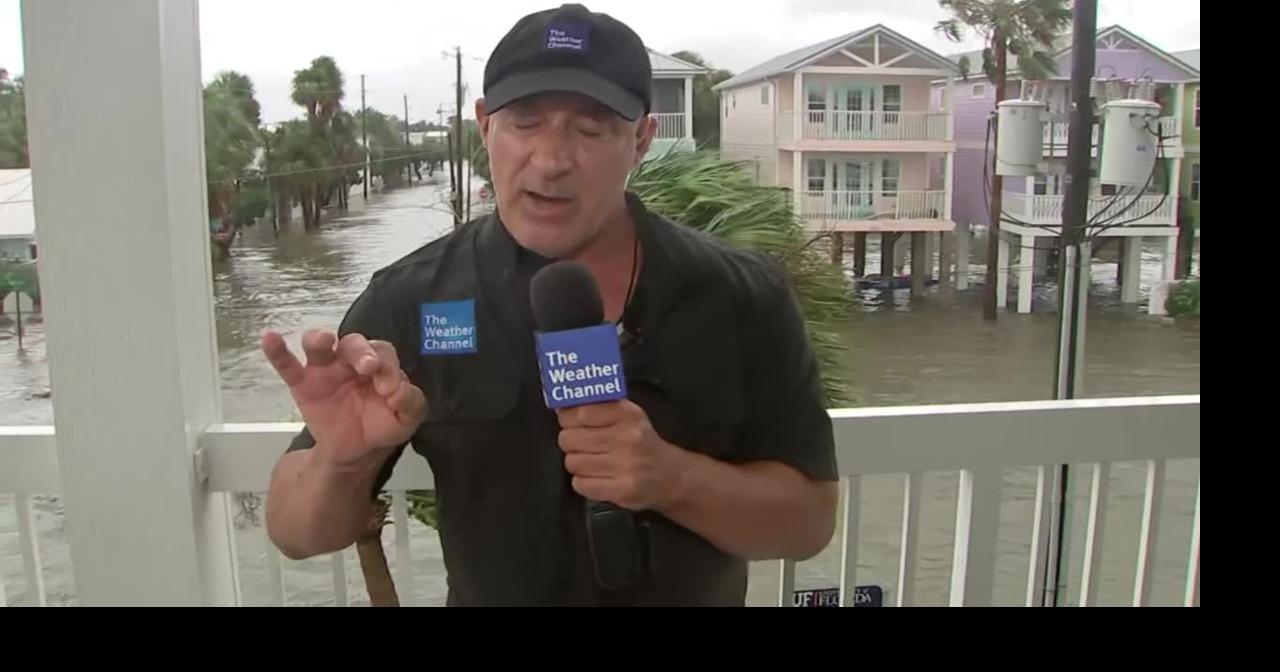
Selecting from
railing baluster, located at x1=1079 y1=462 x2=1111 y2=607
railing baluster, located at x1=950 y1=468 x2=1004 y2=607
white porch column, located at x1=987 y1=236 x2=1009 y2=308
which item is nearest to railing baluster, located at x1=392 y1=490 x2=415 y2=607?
railing baluster, located at x1=950 y1=468 x2=1004 y2=607

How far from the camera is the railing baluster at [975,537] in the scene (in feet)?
5.85

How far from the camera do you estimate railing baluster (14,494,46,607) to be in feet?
5.41

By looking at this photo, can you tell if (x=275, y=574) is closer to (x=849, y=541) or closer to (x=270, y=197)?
(x=270, y=197)

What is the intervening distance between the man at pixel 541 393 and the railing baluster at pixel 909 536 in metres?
0.35

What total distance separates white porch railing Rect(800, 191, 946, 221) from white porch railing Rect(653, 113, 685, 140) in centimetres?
24

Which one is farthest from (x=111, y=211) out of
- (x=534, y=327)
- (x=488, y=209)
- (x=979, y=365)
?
(x=979, y=365)

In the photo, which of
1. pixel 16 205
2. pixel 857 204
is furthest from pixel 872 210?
pixel 16 205

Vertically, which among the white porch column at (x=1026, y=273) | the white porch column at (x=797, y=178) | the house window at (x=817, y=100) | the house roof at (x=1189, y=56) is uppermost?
the house roof at (x=1189, y=56)

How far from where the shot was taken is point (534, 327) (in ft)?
4.58

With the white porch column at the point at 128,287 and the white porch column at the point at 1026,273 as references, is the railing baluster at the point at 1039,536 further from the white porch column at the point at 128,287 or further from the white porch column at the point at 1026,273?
the white porch column at the point at 128,287

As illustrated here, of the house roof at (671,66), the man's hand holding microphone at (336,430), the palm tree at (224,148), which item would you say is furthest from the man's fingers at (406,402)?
the house roof at (671,66)

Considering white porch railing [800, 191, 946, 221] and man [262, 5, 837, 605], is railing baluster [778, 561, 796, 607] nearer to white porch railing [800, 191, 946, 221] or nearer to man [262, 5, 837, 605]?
man [262, 5, 837, 605]

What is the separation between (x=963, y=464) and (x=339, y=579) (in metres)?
1.09
